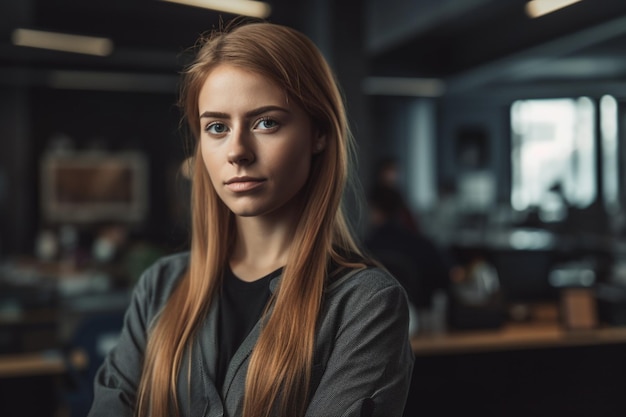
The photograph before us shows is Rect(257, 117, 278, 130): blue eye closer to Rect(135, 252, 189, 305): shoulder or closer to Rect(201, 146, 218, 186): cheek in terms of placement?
Rect(201, 146, 218, 186): cheek

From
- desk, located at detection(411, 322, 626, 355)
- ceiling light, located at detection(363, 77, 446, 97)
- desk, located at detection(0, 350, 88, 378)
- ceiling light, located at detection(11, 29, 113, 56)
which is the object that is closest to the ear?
desk, located at detection(0, 350, 88, 378)

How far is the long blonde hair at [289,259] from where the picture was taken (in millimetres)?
1236

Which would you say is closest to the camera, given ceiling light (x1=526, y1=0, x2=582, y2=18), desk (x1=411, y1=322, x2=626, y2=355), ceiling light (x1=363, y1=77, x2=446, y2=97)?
desk (x1=411, y1=322, x2=626, y2=355)

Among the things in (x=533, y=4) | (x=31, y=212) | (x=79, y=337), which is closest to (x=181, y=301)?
(x=79, y=337)

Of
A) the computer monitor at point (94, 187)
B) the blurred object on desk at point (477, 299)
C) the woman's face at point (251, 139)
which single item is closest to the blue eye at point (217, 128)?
the woman's face at point (251, 139)

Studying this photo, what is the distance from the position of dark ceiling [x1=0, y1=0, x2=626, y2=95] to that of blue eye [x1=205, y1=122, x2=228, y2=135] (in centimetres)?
498

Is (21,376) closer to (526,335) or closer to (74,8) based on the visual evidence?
(526,335)

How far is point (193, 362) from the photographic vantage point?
1.33m

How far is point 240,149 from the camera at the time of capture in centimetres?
124

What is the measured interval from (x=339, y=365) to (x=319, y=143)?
40 cm

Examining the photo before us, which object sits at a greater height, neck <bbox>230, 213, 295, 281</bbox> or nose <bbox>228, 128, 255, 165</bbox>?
nose <bbox>228, 128, 255, 165</bbox>

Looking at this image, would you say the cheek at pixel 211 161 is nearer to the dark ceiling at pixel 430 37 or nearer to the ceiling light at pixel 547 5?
the ceiling light at pixel 547 5

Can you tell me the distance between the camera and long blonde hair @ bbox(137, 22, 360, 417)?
4.06 feet

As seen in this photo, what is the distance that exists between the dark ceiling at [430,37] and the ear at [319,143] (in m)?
4.91
